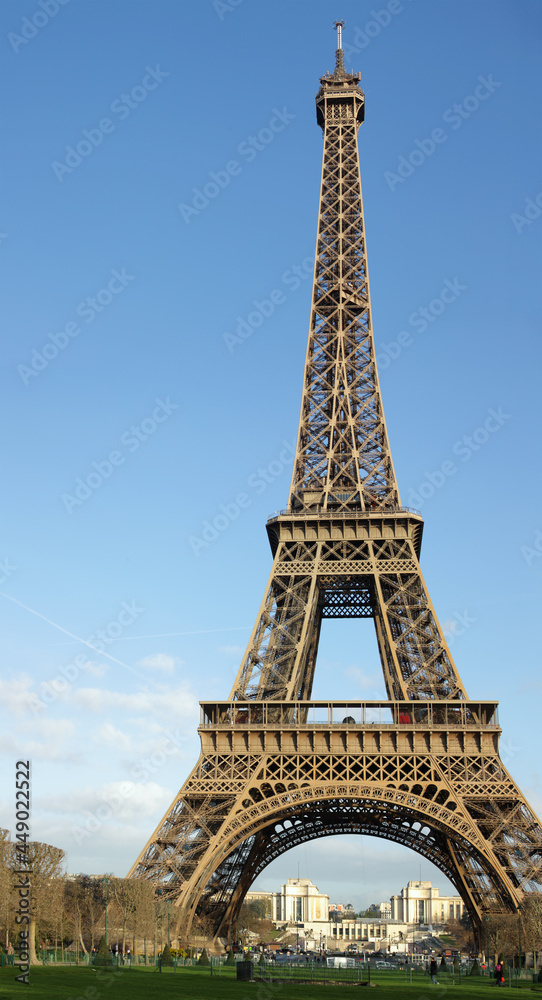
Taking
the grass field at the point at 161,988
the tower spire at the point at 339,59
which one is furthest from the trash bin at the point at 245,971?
the tower spire at the point at 339,59

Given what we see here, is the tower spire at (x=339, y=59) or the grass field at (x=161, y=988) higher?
the tower spire at (x=339, y=59)

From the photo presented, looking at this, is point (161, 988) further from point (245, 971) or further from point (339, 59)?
point (339, 59)

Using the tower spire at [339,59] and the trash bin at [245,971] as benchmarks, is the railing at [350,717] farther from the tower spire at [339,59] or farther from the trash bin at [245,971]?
the tower spire at [339,59]

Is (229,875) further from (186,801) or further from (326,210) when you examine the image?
(326,210)

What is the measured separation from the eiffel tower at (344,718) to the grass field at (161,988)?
32.1 feet

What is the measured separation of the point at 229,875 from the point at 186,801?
12527 mm

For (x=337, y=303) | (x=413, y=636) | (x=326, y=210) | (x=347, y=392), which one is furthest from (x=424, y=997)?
(x=326, y=210)

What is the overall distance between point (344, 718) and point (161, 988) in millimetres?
27532

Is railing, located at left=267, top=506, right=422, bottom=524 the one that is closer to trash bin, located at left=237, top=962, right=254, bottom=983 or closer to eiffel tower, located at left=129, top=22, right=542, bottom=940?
eiffel tower, located at left=129, top=22, right=542, bottom=940

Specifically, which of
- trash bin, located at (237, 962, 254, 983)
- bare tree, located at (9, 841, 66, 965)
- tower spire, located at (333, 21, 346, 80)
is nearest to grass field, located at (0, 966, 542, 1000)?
trash bin, located at (237, 962, 254, 983)

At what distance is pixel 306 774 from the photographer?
5966 centimetres

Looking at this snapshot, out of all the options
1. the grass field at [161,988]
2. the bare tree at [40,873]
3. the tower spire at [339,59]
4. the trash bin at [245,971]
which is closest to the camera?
the grass field at [161,988]

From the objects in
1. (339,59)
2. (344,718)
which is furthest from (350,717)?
(339,59)

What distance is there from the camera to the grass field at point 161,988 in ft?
106
